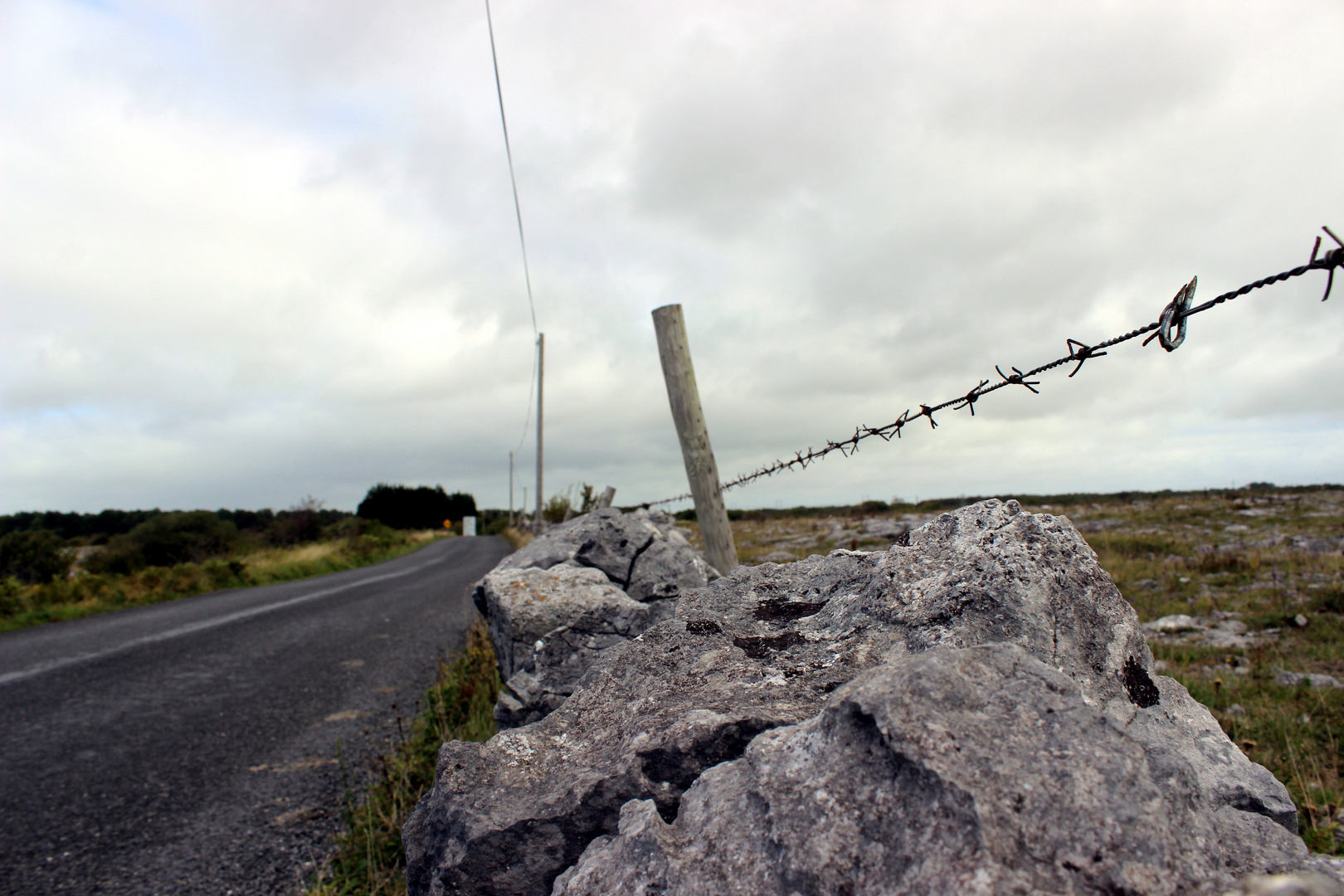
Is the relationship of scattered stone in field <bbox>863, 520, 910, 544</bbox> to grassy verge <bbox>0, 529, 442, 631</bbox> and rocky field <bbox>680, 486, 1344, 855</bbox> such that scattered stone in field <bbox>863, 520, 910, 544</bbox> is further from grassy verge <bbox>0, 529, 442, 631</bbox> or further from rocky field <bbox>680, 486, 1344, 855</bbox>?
grassy verge <bbox>0, 529, 442, 631</bbox>

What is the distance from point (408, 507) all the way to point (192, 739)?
316ft

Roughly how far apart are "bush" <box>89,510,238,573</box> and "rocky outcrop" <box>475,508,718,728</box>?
1129 inches

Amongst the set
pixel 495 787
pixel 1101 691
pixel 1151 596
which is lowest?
pixel 1151 596

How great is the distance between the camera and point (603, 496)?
930 centimetres

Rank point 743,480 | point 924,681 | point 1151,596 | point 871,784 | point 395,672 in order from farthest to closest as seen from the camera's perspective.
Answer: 1. point 1151,596
2. point 395,672
3. point 743,480
4. point 924,681
5. point 871,784

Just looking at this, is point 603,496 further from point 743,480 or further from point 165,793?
point 165,793

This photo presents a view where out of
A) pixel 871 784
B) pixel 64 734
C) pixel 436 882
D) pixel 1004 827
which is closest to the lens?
pixel 1004 827

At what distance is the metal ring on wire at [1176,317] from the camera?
2.41m

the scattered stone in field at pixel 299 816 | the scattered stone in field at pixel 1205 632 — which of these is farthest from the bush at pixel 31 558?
the scattered stone in field at pixel 1205 632

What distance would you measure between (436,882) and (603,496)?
721 centimetres

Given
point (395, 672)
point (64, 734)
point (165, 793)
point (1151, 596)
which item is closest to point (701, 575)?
point (165, 793)

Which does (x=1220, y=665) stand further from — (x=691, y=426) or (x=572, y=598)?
(x=572, y=598)

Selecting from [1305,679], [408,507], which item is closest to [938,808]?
[1305,679]

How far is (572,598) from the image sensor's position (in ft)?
14.4
